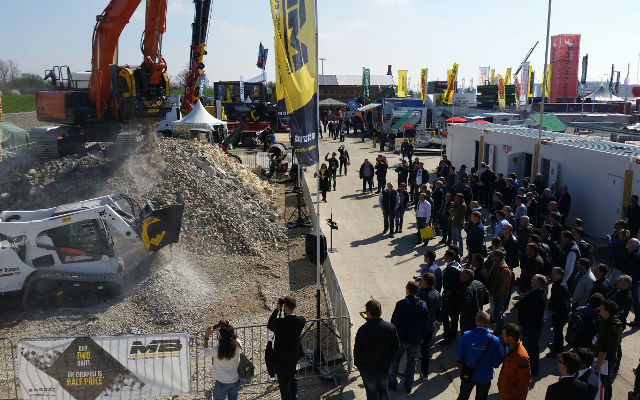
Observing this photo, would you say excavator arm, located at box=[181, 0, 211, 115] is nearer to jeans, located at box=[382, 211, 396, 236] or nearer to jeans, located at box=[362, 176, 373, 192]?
jeans, located at box=[362, 176, 373, 192]

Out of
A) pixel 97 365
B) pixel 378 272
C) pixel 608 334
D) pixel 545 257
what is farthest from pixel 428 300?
pixel 378 272

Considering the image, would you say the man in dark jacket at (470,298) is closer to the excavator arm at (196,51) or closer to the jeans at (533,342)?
the jeans at (533,342)

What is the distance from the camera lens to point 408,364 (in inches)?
320

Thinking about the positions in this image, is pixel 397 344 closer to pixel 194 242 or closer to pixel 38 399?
pixel 38 399

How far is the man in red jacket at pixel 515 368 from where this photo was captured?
6.40m

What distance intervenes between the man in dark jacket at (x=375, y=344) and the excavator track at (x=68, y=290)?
6.21 metres

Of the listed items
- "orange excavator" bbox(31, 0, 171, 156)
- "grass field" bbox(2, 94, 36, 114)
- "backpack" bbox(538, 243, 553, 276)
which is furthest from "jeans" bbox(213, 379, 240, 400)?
"grass field" bbox(2, 94, 36, 114)

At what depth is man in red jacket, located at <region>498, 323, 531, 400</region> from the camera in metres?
6.40

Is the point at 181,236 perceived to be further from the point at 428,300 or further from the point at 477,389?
the point at 477,389

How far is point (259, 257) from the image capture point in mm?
14367

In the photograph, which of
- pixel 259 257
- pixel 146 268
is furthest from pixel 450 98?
pixel 146 268

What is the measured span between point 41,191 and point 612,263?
48.6 feet

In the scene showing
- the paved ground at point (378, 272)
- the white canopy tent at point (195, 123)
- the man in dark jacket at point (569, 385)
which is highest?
the white canopy tent at point (195, 123)

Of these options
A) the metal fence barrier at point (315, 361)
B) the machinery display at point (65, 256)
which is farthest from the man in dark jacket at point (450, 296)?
the machinery display at point (65, 256)
